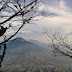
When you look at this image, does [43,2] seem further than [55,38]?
No

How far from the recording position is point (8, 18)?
403 inches

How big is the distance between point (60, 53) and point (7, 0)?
5649 mm

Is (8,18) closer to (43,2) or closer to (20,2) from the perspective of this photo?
(20,2)

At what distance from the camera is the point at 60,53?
13484 mm

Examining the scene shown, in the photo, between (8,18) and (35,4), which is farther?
(35,4)

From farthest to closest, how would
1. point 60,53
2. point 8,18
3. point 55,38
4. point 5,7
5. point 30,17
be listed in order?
1. point 55,38
2. point 60,53
3. point 30,17
4. point 5,7
5. point 8,18

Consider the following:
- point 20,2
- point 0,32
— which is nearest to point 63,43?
point 20,2

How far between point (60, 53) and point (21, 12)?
477cm

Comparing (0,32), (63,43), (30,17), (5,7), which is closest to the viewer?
(0,32)

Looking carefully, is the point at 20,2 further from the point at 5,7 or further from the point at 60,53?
the point at 60,53

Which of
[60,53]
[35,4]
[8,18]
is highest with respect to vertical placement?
[35,4]

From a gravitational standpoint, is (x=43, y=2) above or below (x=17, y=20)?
above

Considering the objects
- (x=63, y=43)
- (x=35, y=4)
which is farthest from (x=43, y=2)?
(x=63, y=43)

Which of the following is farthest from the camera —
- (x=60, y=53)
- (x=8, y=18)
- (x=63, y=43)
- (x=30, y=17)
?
(x=63, y=43)
